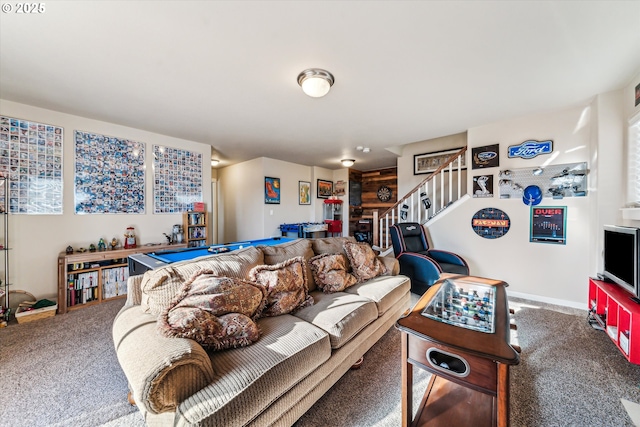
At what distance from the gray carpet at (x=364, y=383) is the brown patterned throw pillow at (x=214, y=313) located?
2.18ft

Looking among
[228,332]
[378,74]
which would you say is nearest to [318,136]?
[378,74]

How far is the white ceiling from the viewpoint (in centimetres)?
158

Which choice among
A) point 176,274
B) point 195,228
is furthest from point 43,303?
point 176,274

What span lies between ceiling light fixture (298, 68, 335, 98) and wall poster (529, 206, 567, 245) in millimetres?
3220

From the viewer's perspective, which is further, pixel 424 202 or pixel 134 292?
pixel 424 202

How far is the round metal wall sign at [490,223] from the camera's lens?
11.3 feet

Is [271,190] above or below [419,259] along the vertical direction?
above

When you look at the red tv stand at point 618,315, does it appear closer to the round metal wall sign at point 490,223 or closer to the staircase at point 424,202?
the round metal wall sign at point 490,223

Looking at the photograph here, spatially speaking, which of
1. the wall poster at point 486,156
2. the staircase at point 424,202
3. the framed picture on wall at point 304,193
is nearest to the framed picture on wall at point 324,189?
the framed picture on wall at point 304,193

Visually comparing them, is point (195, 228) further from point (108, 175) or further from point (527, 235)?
point (527, 235)

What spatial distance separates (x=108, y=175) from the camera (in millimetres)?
3533

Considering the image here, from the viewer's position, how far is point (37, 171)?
3.00m

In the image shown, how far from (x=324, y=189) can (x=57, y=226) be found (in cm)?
548

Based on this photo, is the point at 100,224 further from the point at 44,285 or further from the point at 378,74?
the point at 378,74
